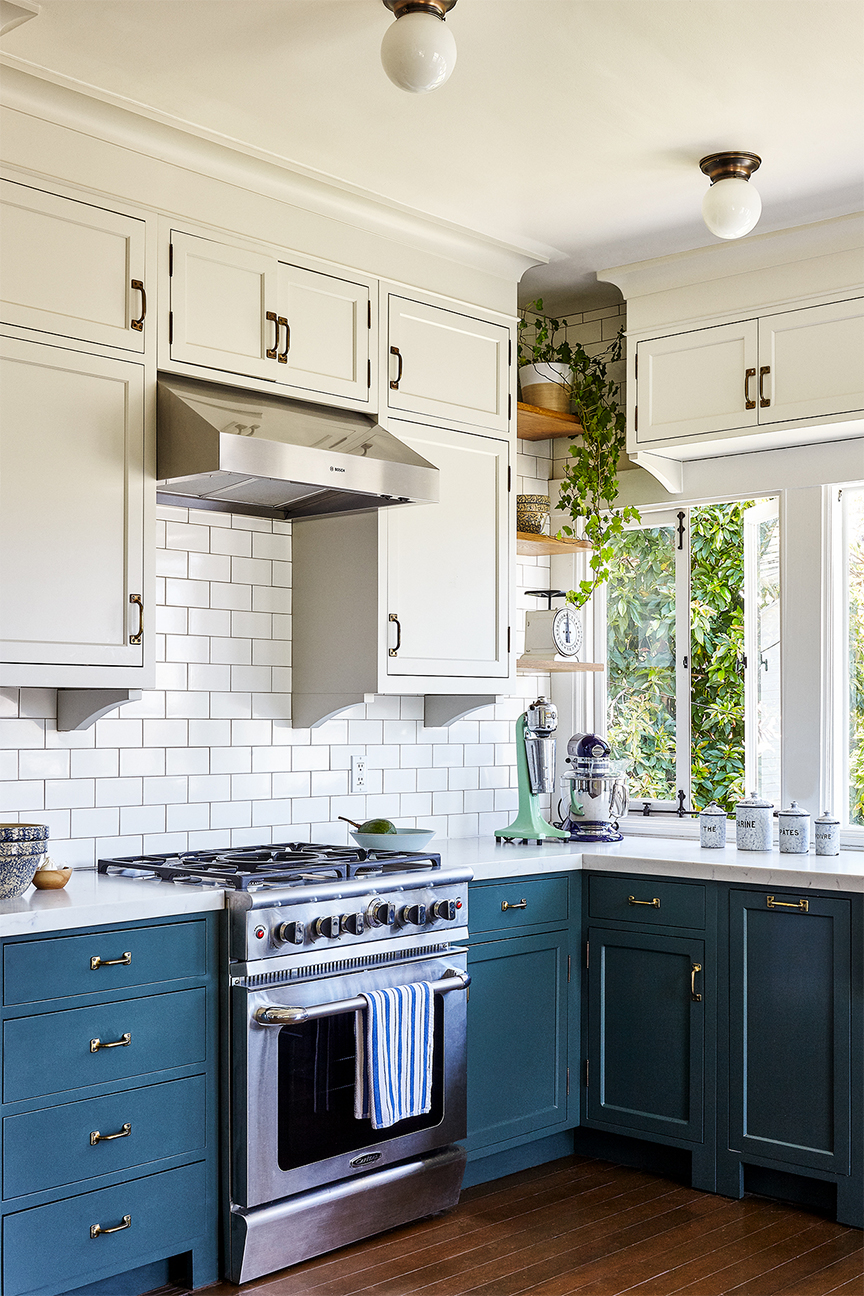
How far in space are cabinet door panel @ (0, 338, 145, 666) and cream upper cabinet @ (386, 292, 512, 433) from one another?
0.96 m

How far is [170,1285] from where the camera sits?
295cm

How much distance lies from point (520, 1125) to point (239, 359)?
2367 mm

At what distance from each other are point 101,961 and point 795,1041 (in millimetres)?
1929

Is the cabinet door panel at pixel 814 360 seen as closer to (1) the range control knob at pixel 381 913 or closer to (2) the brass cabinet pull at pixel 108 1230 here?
(1) the range control knob at pixel 381 913

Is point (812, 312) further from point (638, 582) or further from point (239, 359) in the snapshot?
point (239, 359)

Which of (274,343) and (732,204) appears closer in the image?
(732,204)

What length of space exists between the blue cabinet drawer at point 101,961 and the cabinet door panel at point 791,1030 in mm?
1596

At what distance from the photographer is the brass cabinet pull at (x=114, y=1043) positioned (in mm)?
2721

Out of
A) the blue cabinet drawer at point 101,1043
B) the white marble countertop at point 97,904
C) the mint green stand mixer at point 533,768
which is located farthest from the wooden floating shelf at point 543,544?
the blue cabinet drawer at point 101,1043

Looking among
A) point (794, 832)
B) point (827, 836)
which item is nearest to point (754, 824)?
point (794, 832)

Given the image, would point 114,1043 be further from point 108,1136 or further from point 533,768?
point 533,768

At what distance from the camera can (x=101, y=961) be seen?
2.75 metres

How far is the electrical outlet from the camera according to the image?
13.3 feet

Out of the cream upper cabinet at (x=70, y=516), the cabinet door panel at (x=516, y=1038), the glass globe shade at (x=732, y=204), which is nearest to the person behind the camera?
the cream upper cabinet at (x=70, y=516)
